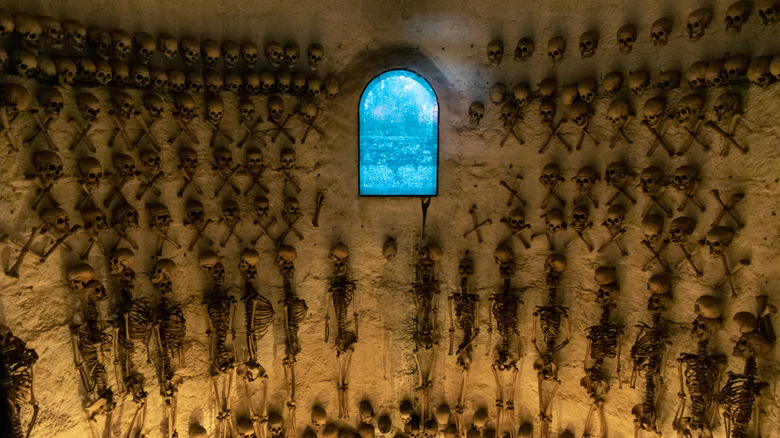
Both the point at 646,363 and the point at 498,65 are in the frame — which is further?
the point at 498,65

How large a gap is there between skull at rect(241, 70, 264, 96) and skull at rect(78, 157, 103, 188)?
1.22 meters

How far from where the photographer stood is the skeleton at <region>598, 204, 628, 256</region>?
3.65m

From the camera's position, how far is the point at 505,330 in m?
4.12

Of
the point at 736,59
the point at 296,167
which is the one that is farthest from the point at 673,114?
the point at 296,167

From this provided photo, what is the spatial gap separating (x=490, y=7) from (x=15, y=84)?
11.1 feet

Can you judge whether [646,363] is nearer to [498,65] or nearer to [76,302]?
[498,65]

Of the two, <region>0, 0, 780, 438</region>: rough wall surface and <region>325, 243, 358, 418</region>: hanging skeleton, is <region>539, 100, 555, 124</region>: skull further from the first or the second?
<region>325, 243, 358, 418</region>: hanging skeleton

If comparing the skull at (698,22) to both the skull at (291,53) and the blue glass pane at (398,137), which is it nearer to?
the blue glass pane at (398,137)

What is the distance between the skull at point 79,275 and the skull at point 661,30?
4.19 m

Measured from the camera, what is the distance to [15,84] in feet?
9.65

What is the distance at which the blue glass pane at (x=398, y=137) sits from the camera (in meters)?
4.29

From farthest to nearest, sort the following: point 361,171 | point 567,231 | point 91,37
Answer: point 361,171 → point 567,231 → point 91,37

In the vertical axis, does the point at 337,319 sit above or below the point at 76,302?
below

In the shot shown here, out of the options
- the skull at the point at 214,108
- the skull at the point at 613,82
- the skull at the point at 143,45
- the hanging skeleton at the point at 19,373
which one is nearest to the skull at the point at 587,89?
the skull at the point at 613,82
